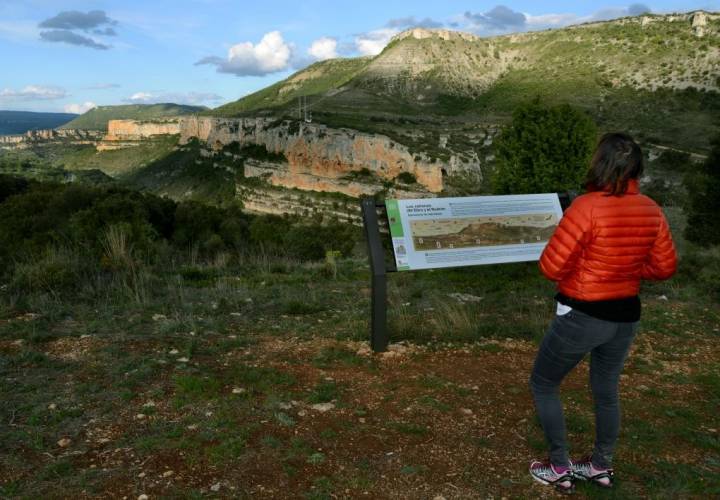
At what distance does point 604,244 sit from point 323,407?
2201 millimetres

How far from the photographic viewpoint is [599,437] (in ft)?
8.91

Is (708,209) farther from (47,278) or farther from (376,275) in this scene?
(47,278)

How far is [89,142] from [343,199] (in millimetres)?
112151

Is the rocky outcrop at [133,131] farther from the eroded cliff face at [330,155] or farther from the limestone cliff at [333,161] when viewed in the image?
the eroded cliff face at [330,155]

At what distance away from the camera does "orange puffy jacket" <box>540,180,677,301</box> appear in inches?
93.4

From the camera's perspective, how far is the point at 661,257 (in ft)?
8.23

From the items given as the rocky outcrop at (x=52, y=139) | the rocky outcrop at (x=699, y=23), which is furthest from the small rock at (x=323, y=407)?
the rocky outcrop at (x=52, y=139)

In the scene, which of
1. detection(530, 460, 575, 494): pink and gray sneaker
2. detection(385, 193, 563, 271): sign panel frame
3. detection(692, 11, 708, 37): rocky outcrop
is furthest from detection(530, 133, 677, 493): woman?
detection(692, 11, 708, 37): rocky outcrop

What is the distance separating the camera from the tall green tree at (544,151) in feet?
34.7

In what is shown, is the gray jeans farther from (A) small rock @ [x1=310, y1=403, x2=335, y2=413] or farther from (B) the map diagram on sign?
(B) the map diagram on sign

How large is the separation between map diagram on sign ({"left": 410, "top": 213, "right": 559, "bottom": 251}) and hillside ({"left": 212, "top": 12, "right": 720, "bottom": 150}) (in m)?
42.8

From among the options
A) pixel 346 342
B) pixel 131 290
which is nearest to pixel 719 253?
pixel 346 342

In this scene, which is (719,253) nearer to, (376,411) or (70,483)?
(376,411)

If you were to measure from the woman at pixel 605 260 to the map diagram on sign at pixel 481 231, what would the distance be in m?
2.11
